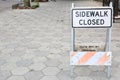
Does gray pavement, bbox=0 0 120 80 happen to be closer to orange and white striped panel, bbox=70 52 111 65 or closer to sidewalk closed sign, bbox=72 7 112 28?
orange and white striped panel, bbox=70 52 111 65

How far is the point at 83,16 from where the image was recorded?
10.7ft

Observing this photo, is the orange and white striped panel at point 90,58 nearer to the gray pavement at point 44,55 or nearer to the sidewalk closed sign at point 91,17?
the gray pavement at point 44,55

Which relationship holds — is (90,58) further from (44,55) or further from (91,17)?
(44,55)

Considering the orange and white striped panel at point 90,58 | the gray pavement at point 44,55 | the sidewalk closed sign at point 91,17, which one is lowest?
the gray pavement at point 44,55

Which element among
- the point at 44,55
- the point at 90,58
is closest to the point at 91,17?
the point at 90,58

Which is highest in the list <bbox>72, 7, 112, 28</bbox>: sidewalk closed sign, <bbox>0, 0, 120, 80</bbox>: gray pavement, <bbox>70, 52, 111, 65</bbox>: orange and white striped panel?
<bbox>72, 7, 112, 28</bbox>: sidewalk closed sign

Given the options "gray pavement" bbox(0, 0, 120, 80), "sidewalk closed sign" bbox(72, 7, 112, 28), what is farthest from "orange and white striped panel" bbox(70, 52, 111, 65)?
"sidewalk closed sign" bbox(72, 7, 112, 28)

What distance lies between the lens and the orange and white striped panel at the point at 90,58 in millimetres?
3377

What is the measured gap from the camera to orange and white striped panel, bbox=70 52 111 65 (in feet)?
11.1

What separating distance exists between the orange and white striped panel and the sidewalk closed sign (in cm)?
42

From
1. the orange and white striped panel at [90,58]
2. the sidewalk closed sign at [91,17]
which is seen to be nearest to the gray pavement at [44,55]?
the orange and white striped panel at [90,58]

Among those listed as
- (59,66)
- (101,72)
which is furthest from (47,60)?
(101,72)

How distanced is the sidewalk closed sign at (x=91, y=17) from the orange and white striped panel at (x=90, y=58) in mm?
420

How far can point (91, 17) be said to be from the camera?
129 inches
